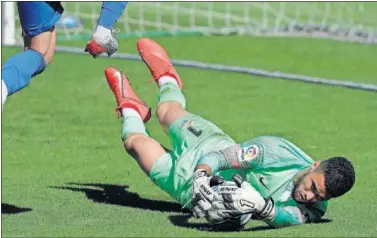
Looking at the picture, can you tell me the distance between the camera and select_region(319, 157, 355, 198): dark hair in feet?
19.9

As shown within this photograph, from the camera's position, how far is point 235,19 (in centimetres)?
1952

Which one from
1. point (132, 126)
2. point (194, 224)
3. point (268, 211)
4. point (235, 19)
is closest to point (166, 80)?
point (132, 126)

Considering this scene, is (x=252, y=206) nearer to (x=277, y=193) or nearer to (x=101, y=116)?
(x=277, y=193)

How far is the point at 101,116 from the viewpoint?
10.1 meters

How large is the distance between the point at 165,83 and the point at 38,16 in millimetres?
1083

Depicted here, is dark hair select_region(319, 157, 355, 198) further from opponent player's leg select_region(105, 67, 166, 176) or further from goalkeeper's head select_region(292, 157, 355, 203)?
opponent player's leg select_region(105, 67, 166, 176)

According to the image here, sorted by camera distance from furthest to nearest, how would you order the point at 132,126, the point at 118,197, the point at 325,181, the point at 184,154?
1. the point at 118,197
2. the point at 132,126
3. the point at 184,154
4. the point at 325,181

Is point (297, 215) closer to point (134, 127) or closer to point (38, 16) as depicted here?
point (134, 127)

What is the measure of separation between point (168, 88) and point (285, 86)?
4310mm

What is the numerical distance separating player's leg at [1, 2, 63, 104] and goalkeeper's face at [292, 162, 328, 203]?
66.9 inches

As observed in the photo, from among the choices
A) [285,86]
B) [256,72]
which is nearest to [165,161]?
[285,86]

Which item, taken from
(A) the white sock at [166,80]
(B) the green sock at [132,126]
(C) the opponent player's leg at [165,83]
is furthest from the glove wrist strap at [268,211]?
(A) the white sock at [166,80]

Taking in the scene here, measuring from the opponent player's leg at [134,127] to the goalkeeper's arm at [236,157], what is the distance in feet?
1.66

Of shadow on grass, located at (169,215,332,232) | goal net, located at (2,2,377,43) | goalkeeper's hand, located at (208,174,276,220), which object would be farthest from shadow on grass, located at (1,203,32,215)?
goal net, located at (2,2,377,43)
